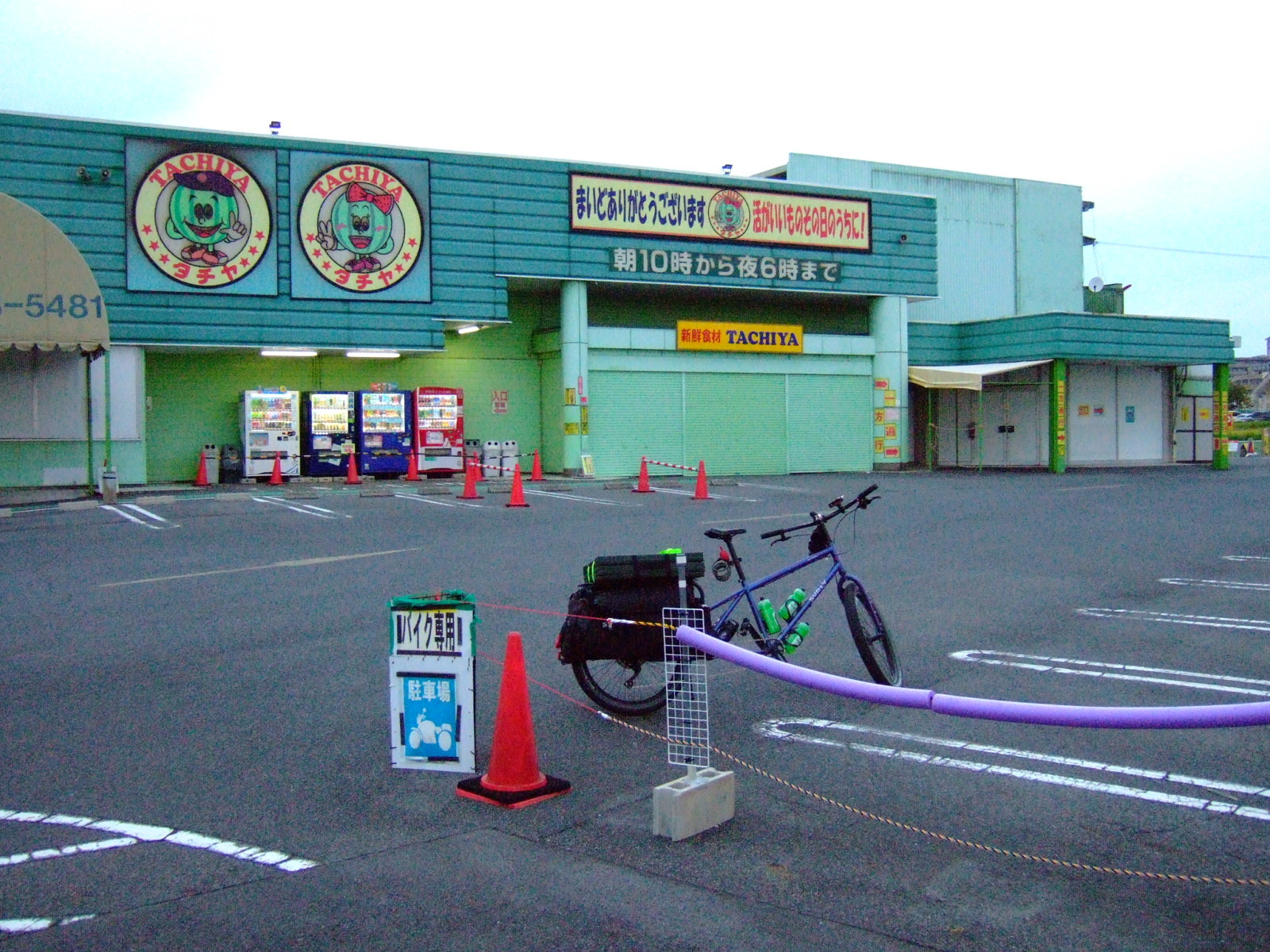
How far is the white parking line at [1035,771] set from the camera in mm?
5078

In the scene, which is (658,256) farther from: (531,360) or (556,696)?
(556,696)

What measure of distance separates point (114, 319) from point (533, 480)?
33.5 feet

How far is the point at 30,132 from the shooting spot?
2452cm

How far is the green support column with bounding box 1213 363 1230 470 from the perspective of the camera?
3528cm

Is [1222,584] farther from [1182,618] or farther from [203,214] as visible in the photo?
[203,214]

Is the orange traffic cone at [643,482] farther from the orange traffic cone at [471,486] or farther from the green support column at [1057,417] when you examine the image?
the green support column at [1057,417]

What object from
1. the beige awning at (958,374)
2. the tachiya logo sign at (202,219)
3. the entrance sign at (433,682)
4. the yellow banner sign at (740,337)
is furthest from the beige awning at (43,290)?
the beige awning at (958,374)

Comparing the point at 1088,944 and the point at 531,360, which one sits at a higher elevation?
the point at 531,360

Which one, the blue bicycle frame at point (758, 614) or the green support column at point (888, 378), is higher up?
the green support column at point (888, 378)

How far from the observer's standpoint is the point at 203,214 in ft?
85.4

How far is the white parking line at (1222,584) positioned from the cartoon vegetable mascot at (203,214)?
2190 centimetres

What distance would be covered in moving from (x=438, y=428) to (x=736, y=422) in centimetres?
860

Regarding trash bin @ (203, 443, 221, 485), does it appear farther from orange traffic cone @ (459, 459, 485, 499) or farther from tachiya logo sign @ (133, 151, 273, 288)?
orange traffic cone @ (459, 459, 485, 499)

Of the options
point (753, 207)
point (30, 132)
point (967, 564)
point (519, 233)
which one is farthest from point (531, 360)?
point (967, 564)
